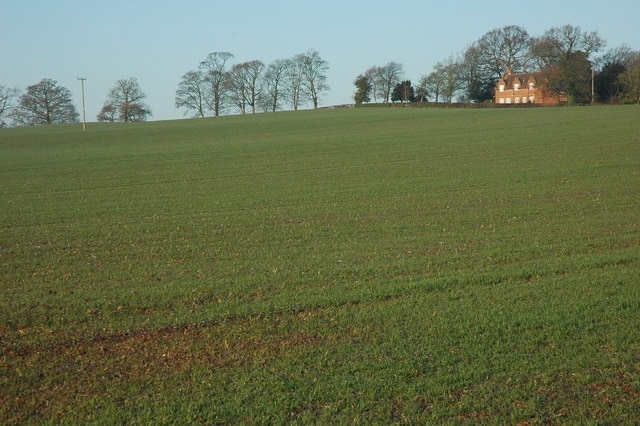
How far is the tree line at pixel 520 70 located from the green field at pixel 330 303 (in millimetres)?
63089

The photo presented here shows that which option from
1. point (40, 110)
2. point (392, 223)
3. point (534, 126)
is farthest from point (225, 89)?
point (392, 223)

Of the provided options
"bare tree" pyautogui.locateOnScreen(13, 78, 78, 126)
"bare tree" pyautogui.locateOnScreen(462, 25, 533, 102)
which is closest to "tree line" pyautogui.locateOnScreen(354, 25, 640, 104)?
"bare tree" pyautogui.locateOnScreen(462, 25, 533, 102)

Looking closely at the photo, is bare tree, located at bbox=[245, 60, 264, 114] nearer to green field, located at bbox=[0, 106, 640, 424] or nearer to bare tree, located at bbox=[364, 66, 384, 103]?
bare tree, located at bbox=[364, 66, 384, 103]

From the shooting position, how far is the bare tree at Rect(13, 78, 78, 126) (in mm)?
102812

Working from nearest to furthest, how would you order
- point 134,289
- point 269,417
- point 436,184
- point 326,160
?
point 269,417 → point 134,289 → point 436,184 → point 326,160

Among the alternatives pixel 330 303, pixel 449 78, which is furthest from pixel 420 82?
pixel 330 303

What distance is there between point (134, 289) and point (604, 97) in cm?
8225

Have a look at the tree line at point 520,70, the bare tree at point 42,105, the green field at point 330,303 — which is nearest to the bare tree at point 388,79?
the tree line at point 520,70

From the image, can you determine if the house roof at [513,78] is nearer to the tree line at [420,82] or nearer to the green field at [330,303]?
the tree line at [420,82]

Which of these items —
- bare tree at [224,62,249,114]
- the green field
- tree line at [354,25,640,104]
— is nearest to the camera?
the green field

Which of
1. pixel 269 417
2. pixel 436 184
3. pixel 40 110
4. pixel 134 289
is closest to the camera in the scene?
pixel 269 417

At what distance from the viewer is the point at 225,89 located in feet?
360

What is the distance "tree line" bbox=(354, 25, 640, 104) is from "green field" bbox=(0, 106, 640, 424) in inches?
2484

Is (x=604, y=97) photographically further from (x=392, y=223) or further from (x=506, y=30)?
(x=392, y=223)
